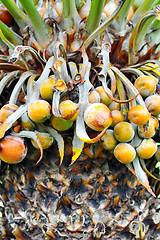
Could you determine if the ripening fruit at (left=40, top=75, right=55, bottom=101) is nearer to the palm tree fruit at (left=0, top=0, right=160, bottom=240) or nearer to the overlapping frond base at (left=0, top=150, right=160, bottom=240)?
the palm tree fruit at (left=0, top=0, right=160, bottom=240)

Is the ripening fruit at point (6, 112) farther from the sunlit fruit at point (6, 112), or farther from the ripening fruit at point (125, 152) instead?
the ripening fruit at point (125, 152)

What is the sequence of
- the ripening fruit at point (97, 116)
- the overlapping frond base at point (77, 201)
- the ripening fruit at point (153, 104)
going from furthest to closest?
the overlapping frond base at point (77, 201) < the ripening fruit at point (153, 104) < the ripening fruit at point (97, 116)

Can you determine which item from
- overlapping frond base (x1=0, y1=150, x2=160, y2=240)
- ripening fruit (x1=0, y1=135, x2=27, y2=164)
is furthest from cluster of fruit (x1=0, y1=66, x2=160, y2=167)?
overlapping frond base (x1=0, y1=150, x2=160, y2=240)

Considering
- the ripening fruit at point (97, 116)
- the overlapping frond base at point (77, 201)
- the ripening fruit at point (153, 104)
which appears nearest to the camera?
the ripening fruit at point (97, 116)

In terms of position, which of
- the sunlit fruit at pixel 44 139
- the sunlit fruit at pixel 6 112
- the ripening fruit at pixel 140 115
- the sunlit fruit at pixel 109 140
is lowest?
the sunlit fruit at pixel 109 140

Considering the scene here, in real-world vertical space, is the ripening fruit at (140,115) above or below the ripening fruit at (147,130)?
above

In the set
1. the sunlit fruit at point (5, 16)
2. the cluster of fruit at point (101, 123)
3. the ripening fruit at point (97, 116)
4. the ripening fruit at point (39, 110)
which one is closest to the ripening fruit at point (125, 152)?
the cluster of fruit at point (101, 123)

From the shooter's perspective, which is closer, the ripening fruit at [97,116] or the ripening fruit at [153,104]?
the ripening fruit at [97,116]
